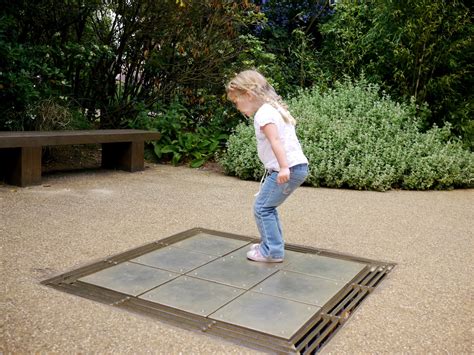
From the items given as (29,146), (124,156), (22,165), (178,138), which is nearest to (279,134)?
(29,146)

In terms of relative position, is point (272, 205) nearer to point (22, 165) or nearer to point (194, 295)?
point (194, 295)

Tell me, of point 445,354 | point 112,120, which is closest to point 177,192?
point 112,120

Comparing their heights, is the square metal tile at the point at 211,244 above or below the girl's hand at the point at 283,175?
below

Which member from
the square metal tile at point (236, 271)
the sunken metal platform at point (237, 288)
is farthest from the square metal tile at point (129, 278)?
the square metal tile at point (236, 271)

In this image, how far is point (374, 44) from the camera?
8.95m

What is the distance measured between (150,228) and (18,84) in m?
3.16

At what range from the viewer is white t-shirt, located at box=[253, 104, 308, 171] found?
3.16 m

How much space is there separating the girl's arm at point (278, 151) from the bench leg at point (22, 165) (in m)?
3.33

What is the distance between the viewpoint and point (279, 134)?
322cm

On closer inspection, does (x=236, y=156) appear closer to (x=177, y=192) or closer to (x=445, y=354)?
(x=177, y=192)

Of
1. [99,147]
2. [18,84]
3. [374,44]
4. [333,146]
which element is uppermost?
[374,44]

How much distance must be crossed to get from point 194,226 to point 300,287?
4.98 feet

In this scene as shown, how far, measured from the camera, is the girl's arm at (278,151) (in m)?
3.12

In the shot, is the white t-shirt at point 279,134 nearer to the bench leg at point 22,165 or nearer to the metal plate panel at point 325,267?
the metal plate panel at point 325,267
